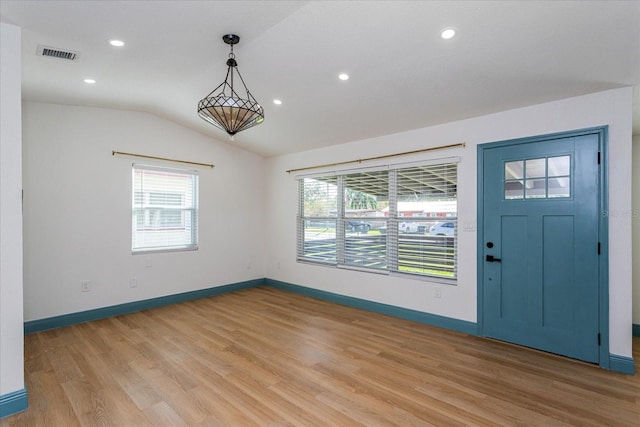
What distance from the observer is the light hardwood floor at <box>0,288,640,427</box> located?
7.43ft

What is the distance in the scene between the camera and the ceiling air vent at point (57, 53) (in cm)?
276

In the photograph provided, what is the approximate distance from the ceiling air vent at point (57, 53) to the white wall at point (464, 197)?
11.2ft

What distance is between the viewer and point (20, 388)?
7.70 ft

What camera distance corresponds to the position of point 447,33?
2434mm

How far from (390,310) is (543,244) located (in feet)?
6.69

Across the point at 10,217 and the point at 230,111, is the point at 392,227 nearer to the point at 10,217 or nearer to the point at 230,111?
the point at 230,111

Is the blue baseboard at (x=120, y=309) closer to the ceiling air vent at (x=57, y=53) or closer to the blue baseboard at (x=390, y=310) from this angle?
the blue baseboard at (x=390, y=310)

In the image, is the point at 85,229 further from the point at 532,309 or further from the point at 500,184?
the point at 532,309

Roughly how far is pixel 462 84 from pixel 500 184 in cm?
121

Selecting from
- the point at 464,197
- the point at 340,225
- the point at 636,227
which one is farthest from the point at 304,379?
the point at 636,227

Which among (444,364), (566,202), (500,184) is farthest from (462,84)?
(444,364)

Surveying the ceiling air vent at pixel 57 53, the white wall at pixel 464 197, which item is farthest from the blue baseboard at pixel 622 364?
the ceiling air vent at pixel 57 53

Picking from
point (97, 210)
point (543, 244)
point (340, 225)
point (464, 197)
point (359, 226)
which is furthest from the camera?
point (340, 225)

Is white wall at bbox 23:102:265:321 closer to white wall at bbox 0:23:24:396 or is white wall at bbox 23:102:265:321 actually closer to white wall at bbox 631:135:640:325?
white wall at bbox 0:23:24:396
